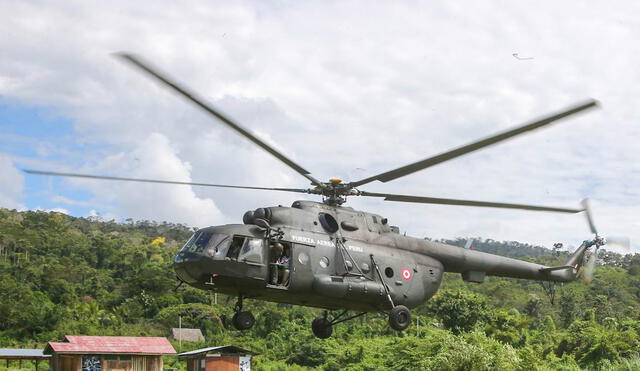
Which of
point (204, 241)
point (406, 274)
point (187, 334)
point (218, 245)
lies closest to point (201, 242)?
point (204, 241)

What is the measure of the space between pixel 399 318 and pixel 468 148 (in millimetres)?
4577

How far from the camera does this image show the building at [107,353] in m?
46.0

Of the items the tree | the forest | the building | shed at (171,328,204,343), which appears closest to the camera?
the building

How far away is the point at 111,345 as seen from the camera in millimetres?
46875

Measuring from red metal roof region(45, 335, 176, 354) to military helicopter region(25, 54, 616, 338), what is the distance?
3056cm

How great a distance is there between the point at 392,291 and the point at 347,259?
1.59 metres

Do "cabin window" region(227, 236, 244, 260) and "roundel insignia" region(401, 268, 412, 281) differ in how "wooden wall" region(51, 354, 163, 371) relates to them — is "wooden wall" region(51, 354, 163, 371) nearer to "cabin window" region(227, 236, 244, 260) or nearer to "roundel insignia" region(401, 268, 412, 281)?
"roundel insignia" region(401, 268, 412, 281)

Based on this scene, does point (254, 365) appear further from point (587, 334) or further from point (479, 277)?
point (479, 277)

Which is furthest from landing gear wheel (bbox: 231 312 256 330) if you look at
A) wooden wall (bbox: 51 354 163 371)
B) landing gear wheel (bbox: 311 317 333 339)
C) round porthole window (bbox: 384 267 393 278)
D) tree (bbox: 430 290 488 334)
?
tree (bbox: 430 290 488 334)

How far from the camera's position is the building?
151 feet

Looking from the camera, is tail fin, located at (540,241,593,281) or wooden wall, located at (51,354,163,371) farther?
wooden wall, located at (51,354,163,371)

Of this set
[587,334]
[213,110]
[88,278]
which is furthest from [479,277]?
[88,278]

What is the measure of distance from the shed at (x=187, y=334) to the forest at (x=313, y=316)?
3.76 ft

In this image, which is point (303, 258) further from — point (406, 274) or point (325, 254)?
point (406, 274)
